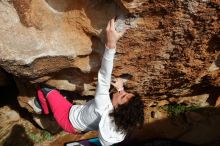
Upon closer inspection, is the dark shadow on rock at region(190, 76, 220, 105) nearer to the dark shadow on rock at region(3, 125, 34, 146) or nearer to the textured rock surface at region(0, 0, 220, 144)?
the textured rock surface at region(0, 0, 220, 144)

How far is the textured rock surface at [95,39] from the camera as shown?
12.3 feet

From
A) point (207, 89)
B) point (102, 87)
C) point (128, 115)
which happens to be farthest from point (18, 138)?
point (207, 89)

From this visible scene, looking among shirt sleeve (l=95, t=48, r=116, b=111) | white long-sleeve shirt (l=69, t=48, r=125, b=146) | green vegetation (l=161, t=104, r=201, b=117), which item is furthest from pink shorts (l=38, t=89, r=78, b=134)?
green vegetation (l=161, t=104, r=201, b=117)

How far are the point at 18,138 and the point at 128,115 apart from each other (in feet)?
8.88

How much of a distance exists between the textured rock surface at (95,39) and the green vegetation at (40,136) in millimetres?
1259

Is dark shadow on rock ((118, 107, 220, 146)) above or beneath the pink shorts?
beneath

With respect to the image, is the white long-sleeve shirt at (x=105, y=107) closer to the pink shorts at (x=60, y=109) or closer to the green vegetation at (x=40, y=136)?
the pink shorts at (x=60, y=109)

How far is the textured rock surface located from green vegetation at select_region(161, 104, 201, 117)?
1.47m

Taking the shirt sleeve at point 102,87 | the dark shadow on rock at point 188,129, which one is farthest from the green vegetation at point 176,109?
the shirt sleeve at point 102,87

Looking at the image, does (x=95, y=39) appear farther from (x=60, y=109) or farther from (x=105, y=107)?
(x=60, y=109)

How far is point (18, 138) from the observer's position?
586cm

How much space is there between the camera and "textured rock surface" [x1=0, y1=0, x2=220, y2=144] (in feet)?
12.3

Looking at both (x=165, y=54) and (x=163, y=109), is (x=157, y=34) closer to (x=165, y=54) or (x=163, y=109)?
(x=165, y=54)

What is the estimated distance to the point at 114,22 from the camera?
3.77m
